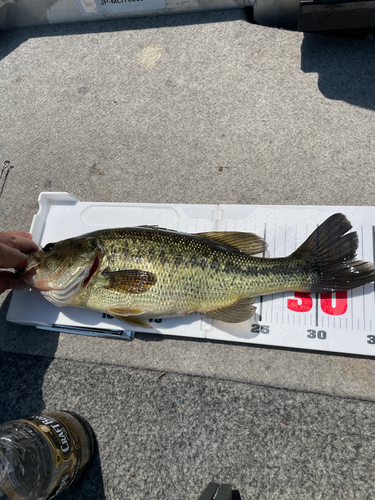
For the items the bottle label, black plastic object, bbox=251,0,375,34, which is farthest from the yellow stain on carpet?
the bottle label

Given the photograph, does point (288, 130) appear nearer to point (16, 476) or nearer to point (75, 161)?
point (75, 161)

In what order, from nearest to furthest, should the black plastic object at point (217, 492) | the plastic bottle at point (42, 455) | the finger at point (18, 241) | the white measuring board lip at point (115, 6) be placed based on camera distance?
the plastic bottle at point (42, 455), the black plastic object at point (217, 492), the finger at point (18, 241), the white measuring board lip at point (115, 6)

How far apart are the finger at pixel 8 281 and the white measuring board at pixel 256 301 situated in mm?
194

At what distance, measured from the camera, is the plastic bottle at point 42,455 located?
1307 mm

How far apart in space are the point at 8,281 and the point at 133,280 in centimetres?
72

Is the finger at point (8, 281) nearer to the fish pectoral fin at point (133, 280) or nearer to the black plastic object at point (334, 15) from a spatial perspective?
the fish pectoral fin at point (133, 280)

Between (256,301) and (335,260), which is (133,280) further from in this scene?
(335,260)

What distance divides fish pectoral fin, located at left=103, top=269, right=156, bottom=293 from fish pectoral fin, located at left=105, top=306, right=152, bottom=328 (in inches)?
4.4

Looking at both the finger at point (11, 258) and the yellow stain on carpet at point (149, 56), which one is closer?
the finger at point (11, 258)

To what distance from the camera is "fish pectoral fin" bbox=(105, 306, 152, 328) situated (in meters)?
1.66

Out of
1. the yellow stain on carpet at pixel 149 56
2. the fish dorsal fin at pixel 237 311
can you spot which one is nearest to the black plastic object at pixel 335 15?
the yellow stain on carpet at pixel 149 56

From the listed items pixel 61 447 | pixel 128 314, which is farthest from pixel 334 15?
pixel 61 447

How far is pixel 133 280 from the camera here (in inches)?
62.9

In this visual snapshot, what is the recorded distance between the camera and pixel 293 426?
1.72 m
